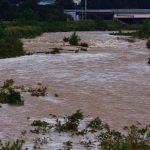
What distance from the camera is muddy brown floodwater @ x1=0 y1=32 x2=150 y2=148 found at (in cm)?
1495

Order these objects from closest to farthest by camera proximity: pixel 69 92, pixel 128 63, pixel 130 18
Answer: pixel 69 92 → pixel 128 63 → pixel 130 18

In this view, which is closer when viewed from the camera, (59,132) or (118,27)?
(59,132)

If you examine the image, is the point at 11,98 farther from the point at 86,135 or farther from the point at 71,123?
the point at 86,135

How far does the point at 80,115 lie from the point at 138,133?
83.0 inches

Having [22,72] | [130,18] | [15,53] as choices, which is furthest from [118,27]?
[22,72]

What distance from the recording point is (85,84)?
2025 cm

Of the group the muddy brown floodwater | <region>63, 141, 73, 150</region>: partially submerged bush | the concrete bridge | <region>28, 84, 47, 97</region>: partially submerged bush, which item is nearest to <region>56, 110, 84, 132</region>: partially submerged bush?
the muddy brown floodwater

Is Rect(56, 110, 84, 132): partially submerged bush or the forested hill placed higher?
Rect(56, 110, 84, 132): partially submerged bush

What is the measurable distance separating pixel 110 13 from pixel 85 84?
2295 inches

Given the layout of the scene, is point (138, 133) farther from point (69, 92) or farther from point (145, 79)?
point (145, 79)

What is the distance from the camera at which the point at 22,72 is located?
22.8 meters

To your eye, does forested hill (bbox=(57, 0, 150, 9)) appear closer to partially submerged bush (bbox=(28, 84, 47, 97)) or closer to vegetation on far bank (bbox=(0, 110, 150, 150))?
partially submerged bush (bbox=(28, 84, 47, 97))

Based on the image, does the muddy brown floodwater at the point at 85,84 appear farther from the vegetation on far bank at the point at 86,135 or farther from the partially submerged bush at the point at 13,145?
the partially submerged bush at the point at 13,145

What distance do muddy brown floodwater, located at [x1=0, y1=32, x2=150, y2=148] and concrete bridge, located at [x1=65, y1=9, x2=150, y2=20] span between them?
42.5 m
